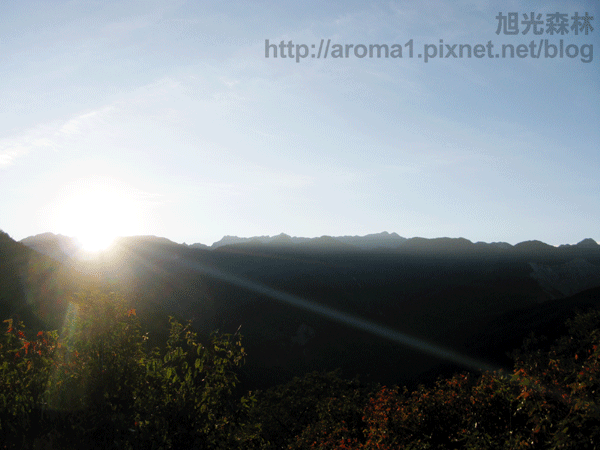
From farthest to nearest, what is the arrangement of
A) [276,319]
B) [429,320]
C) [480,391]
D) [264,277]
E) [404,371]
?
[264,277]
[429,320]
[276,319]
[404,371]
[480,391]

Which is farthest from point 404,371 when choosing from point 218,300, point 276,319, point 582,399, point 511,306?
point 582,399

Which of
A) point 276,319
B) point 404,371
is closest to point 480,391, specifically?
point 404,371

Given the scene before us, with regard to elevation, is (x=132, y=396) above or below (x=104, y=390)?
below

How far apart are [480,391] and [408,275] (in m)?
121

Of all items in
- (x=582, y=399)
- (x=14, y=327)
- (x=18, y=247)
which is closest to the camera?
(x=14, y=327)

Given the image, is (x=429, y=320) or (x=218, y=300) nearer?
(x=218, y=300)

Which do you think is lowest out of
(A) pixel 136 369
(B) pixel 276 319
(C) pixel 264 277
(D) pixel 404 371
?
(D) pixel 404 371

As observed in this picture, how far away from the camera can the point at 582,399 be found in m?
6.71

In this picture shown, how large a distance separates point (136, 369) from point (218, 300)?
85.9m

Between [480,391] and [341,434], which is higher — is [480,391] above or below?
above

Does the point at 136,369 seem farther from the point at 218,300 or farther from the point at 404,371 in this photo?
the point at 218,300

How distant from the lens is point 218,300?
8900 centimetres

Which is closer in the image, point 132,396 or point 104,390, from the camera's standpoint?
point 104,390

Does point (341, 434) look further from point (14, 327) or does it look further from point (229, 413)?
point (14, 327)
